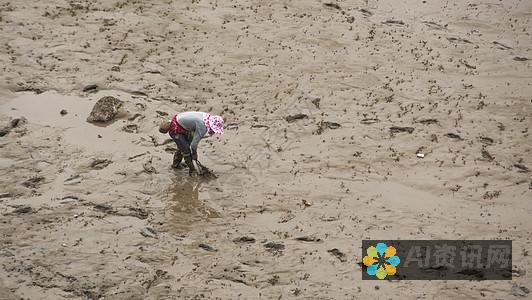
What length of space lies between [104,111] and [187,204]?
8.28ft

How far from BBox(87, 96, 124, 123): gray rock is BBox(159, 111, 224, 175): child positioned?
5.52 feet

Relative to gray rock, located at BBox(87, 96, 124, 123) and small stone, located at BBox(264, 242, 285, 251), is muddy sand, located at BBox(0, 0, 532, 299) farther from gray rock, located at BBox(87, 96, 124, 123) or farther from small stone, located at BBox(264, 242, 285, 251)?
gray rock, located at BBox(87, 96, 124, 123)

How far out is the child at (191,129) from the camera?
8.65m

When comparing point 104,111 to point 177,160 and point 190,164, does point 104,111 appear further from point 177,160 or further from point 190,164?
point 190,164

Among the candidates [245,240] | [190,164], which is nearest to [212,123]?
[190,164]

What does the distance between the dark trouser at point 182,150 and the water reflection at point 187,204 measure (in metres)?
0.24

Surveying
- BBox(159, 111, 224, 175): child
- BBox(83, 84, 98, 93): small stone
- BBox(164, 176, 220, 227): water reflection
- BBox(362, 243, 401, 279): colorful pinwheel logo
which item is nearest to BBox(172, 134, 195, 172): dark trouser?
BBox(159, 111, 224, 175): child

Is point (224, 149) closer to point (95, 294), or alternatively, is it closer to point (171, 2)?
point (95, 294)

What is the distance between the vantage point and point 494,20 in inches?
540

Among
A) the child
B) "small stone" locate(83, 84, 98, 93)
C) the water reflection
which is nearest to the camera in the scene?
the water reflection

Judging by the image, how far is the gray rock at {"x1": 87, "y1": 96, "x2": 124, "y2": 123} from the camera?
10102mm

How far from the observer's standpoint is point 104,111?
33.2 feet

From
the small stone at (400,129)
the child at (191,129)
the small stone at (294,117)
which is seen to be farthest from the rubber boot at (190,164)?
the small stone at (400,129)

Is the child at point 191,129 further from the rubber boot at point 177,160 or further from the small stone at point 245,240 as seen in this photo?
the small stone at point 245,240
